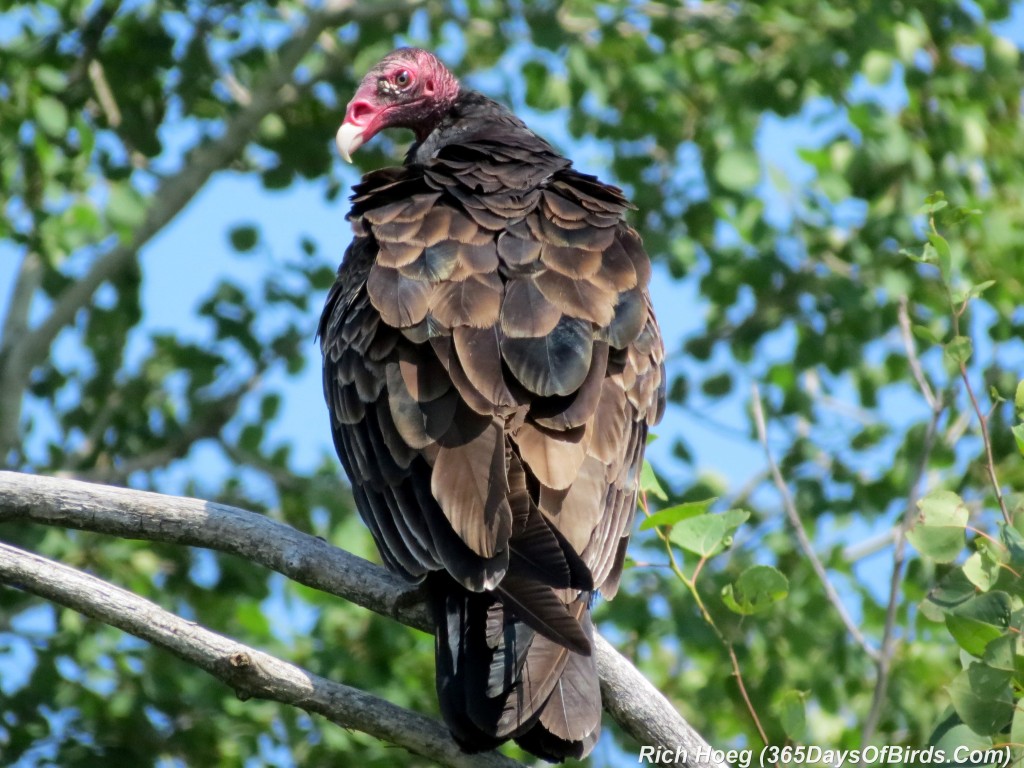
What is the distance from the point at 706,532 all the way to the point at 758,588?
18 centimetres

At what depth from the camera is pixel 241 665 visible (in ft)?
8.93

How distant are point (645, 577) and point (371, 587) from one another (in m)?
3.39

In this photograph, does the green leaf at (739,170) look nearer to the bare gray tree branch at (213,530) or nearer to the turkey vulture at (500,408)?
the turkey vulture at (500,408)

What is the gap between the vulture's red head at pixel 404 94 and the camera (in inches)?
198

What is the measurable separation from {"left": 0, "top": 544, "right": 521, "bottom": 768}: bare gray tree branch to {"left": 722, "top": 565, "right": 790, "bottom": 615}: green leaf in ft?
2.05

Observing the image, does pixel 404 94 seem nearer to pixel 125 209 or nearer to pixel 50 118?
pixel 125 209

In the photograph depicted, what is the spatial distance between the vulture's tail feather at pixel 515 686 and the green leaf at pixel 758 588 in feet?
1.26

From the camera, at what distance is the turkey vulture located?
2.66 m

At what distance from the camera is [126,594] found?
2.86 metres

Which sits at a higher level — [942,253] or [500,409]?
[942,253]

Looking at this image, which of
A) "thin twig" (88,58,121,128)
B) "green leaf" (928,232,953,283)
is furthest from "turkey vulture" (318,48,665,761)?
"thin twig" (88,58,121,128)

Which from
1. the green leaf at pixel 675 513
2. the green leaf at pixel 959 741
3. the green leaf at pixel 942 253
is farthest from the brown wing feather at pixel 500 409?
the green leaf at pixel 942 253

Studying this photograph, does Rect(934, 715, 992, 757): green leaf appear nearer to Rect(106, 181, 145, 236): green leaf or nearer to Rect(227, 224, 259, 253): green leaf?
Rect(106, 181, 145, 236): green leaf

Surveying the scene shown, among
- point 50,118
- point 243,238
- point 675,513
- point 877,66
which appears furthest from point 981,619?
point 243,238
